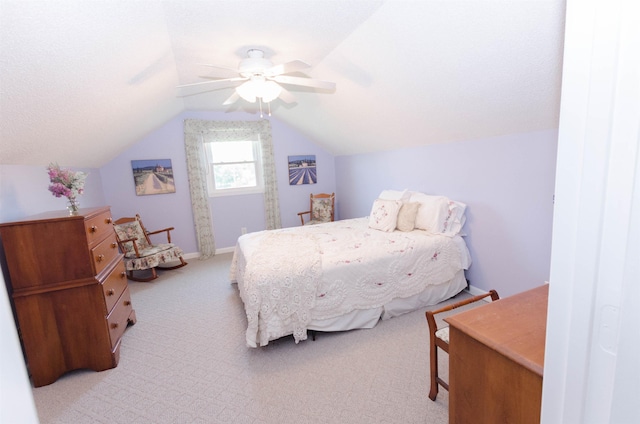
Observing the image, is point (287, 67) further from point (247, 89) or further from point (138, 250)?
point (138, 250)

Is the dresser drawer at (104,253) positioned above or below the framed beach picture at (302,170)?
below

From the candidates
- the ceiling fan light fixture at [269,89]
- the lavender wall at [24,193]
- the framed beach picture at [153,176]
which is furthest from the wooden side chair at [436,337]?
the framed beach picture at [153,176]

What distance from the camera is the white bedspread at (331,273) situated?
91.7 inches

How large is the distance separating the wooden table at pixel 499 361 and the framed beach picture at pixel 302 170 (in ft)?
14.6

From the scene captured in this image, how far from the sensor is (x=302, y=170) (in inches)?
217

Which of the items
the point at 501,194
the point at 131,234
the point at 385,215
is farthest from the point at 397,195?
the point at 131,234

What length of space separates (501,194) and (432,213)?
671mm

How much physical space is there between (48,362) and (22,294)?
1.73 feet

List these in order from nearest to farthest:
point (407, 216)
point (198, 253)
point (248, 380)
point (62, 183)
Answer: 1. point (248, 380)
2. point (62, 183)
3. point (407, 216)
4. point (198, 253)

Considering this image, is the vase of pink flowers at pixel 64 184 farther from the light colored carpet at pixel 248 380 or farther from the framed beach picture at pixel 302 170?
the framed beach picture at pixel 302 170

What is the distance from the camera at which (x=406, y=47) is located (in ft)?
7.21

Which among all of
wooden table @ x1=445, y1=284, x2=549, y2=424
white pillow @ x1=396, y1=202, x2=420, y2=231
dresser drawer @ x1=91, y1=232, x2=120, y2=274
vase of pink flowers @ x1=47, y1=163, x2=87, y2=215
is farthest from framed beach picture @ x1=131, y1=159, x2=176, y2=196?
wooden table @ x1=445, y1=284, x2=549, y2=424

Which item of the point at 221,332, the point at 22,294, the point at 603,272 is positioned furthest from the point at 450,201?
the point at 22,294

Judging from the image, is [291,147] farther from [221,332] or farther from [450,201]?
[221,332]
